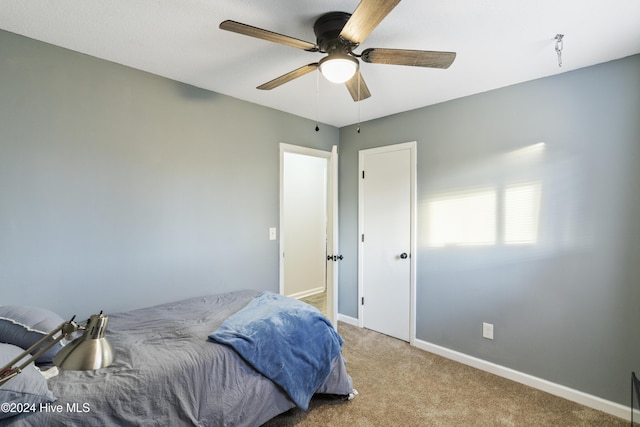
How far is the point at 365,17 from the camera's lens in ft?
4.45

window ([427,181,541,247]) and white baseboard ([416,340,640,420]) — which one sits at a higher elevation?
window ([427,181,541,247])

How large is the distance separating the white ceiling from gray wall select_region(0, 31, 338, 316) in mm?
241

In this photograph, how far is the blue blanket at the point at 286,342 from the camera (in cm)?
182

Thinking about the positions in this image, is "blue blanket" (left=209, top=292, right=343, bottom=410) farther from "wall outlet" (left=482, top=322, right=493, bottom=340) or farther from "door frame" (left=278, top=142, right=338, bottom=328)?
"wall outlet" (left=482, top=322, right=493, bottom=340)

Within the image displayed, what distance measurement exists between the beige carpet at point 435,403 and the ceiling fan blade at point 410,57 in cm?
224

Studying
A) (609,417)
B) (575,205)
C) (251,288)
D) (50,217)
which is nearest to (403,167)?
(575,205)

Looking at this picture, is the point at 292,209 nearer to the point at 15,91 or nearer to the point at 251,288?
the point at 251,288

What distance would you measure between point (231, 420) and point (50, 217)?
1717mm

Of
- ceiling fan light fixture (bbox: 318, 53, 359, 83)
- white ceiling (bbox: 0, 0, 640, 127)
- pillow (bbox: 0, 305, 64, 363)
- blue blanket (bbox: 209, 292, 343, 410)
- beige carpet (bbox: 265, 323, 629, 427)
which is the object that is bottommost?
beige carpet (bbox: 265, 323, 629, 427)

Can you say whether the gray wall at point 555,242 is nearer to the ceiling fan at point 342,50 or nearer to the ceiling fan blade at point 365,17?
the ceiling fan at point 342,50

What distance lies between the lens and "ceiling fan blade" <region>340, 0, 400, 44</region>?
1.25 metres

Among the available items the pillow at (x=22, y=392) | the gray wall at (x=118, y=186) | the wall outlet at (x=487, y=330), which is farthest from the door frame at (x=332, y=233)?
the pillow at (x=22, y=392)

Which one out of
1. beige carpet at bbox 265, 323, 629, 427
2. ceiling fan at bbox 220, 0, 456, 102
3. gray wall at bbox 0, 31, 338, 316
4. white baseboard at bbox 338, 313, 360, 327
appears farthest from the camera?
white baseboard at bbox 338, 313, 360, 327

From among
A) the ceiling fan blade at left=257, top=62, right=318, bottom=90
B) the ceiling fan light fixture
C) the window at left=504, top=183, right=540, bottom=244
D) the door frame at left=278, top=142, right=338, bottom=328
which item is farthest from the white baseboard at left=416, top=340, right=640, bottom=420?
the ceiling fan blade at left=257, top=62, right=318, bottom=90
